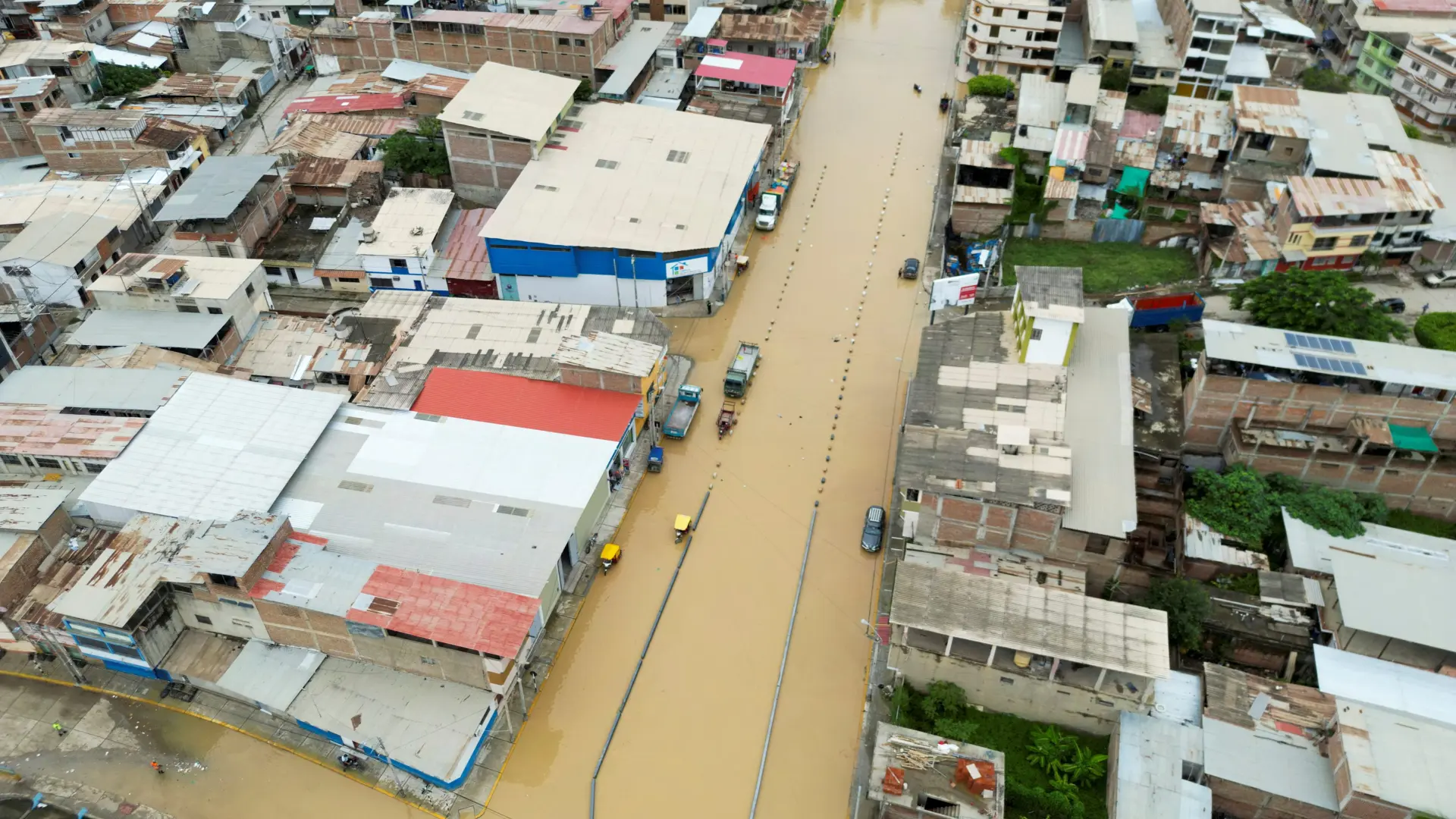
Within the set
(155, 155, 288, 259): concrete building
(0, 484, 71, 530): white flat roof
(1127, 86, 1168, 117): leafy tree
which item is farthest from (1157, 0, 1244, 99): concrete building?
(0, 484, 71, 530): white flat roof

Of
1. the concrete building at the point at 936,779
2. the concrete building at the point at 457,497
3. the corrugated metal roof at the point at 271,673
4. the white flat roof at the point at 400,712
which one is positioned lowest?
the white flat roof at the point at 400,712

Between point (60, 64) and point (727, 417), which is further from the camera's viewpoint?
point (60, 64)

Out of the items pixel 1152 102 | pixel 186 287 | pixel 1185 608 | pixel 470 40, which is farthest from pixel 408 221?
pixel 1152 102

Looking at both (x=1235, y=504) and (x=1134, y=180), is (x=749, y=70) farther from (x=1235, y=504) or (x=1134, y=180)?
(x=1235, y=504)

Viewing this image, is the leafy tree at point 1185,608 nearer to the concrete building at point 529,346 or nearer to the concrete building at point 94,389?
the concrete building at point 529,346

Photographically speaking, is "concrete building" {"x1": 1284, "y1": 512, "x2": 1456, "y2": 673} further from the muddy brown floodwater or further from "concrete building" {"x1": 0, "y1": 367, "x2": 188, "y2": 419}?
"concrete building" {"x1": 0, "y1": 367, "x2": 188, "y2": 419}

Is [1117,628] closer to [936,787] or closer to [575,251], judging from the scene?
[936,787]

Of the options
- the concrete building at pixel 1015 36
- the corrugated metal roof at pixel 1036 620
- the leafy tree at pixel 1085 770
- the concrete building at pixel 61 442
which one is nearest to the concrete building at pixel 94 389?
the concrete building at pixel 61 442
